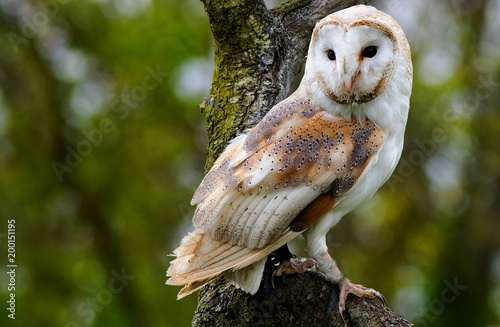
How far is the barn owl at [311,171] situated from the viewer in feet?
7.92

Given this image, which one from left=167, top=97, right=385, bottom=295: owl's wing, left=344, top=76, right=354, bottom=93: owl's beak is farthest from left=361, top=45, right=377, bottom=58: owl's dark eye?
left=167, top=97, right=385, bottom=295: owl's wing

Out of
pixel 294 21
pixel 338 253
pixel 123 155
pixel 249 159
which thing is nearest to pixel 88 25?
pixel 123 155

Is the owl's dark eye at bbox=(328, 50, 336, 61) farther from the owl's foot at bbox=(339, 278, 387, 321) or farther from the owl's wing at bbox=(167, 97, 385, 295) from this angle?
the owl's foot at bbox=(339, 278, 387, 321)

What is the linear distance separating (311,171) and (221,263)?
56cm

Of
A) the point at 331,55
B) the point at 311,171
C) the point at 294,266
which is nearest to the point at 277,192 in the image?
the point at 311,171

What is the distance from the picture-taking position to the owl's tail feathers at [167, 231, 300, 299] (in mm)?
2436

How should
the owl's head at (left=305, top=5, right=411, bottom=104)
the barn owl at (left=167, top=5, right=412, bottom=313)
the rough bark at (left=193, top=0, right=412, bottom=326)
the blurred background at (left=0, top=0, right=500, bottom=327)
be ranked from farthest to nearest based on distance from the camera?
the blurred background at (left=0, top=0, right=500, bottom=327), the rough bark at (left=193, top=0, right=412, bottom=326), the barn owl at (left=167, top=5, right=412, bottom=313), the owl's head at (left=305, top=5, right=411, bottom=104)

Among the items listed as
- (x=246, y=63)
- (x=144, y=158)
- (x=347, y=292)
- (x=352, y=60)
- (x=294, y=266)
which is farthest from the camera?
(x=144, y=158)

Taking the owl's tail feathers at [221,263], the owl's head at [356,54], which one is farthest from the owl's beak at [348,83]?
the owl's tail feathers at [221,263]

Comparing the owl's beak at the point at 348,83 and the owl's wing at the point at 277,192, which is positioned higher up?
the owl's beak at the point at 348,83

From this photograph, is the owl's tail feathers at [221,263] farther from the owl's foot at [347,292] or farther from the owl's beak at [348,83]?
the owl's beak at [348,83]

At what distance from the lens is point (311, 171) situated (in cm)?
246

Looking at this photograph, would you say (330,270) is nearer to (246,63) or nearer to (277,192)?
(277,192)

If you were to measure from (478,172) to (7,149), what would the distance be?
494 centimetres
